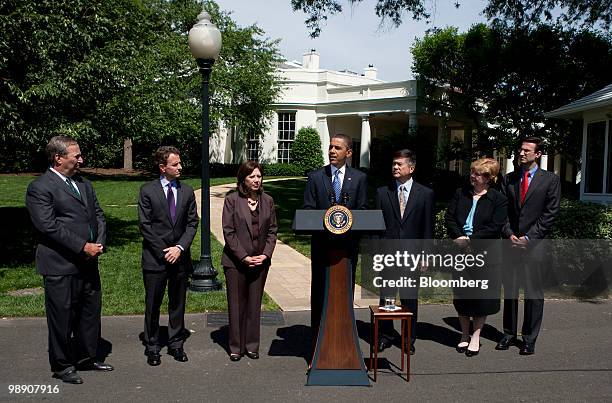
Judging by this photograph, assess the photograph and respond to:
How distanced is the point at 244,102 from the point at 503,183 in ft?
88.6

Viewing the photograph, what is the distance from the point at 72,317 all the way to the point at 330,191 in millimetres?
2621

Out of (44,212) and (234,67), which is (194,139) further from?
(44,212)

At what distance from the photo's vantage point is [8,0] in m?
9.15

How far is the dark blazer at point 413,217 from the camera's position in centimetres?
629

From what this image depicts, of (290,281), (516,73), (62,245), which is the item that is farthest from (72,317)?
(516,73)

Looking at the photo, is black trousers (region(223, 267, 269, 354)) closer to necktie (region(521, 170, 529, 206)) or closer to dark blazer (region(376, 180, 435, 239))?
dark blazer (region(376, 180, 435, 239))

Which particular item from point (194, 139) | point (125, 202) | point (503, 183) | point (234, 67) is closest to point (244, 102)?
point (234, 67)

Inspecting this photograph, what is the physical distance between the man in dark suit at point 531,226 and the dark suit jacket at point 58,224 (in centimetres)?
423

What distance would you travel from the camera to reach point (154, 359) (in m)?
5.81

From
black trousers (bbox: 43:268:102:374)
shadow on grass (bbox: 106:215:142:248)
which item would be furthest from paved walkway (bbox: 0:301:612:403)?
shadow on grass (bbox: 106:215:142:248)

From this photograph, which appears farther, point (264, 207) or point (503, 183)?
point (503, 183)

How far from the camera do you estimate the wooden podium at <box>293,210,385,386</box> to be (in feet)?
17.4

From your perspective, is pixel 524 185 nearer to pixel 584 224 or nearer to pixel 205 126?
pixel 584 224

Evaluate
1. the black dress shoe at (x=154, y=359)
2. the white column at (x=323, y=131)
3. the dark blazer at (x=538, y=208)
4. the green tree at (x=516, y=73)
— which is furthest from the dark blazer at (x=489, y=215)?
the white column at (x=323, y=131)
